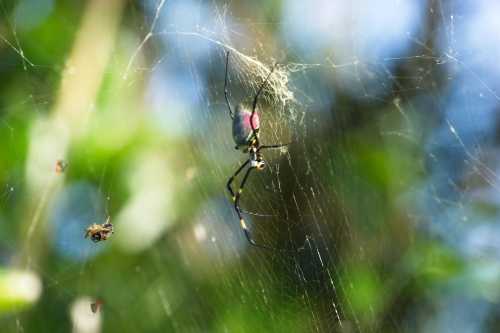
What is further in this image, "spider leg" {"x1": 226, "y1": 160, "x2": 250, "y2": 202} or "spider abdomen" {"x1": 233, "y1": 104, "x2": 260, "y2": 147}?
"spider leg" {"x1": 226, "y1": 160, "x2": 250, "y2": 202}

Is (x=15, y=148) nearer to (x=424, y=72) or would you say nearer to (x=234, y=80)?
(x=234, y=80)

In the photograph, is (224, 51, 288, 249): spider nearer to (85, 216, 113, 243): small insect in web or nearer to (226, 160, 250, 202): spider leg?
(226, 160, 250, 202): spider leg

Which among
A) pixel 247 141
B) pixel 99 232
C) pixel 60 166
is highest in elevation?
pixel 60 166

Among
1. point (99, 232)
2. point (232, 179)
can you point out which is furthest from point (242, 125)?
point (99, 232)

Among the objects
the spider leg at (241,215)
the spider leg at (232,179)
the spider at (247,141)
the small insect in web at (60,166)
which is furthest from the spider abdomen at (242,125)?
the small insect in web at (60,166)

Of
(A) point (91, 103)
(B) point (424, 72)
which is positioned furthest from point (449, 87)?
(A) point (91, 103)

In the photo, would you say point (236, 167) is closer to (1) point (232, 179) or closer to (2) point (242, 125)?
(1) point (232, 179)

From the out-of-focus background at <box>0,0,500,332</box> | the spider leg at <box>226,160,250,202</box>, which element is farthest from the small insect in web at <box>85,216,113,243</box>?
the spider leg at <box>226,160,250,202</box>
